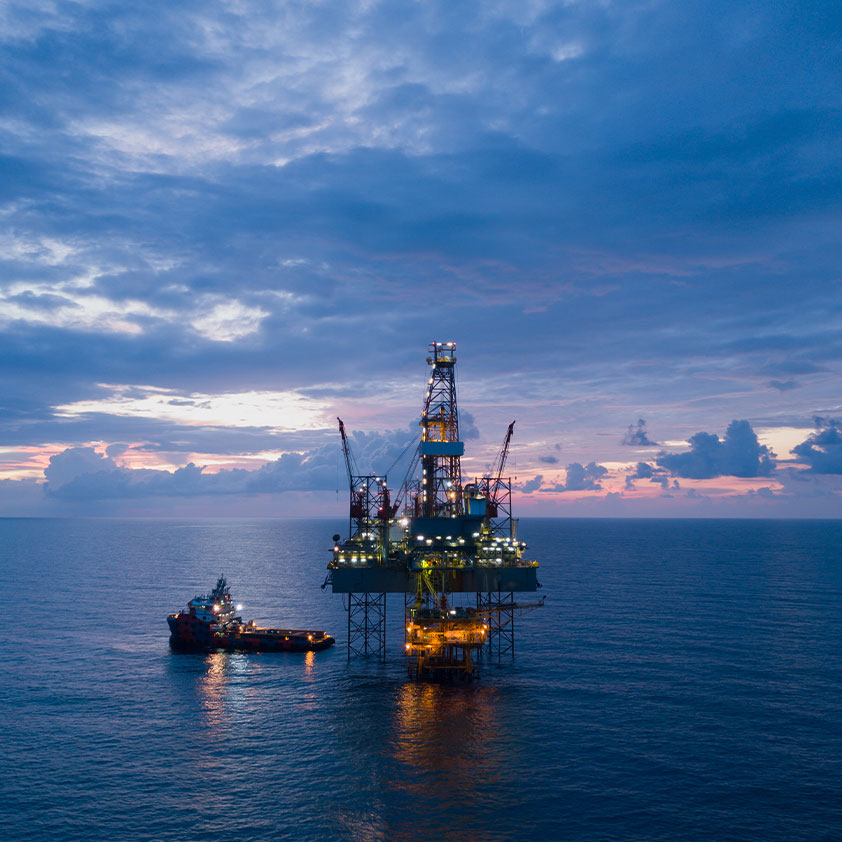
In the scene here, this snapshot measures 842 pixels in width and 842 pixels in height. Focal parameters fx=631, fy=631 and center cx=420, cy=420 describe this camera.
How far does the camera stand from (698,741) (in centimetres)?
6150

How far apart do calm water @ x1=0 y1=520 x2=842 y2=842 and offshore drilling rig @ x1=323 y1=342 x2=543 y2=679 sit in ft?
18.0

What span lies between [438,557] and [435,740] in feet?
101

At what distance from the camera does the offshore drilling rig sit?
84938 mm

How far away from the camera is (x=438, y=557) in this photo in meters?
91.9

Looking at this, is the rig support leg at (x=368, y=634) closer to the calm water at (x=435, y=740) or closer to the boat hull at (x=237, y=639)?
the calm water at (x=435, y=740)

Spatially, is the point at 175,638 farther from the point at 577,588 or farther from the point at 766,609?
the point at 766,609

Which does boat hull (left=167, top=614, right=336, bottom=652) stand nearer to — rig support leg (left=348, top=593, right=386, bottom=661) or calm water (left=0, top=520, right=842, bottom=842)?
calm water (left=0, top=520, right=842, bottom=842)

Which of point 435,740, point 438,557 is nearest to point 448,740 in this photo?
point 435,740

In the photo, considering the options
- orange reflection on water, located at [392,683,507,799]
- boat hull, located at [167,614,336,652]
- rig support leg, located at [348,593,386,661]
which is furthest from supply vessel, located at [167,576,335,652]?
orange reflection on water, located at [392,683,507,799]

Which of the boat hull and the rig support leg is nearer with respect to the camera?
the rig support leg

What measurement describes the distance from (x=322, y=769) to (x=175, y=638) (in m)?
56.8

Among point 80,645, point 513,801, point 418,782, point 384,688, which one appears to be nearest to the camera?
point 513,801

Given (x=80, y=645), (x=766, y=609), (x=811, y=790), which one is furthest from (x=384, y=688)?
(x=766, y=609)

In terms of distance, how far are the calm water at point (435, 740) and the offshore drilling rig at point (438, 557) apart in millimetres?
5492
